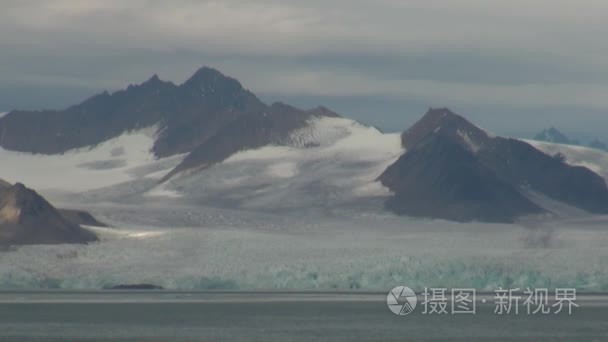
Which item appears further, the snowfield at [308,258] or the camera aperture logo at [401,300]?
the snowfield at [308,258]

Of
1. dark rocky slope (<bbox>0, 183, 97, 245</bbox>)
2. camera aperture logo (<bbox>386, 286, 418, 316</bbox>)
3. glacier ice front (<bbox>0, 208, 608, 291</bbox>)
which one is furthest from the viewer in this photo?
dark rocky slope (<bbox>0, 183, 97, 245</bbox>)

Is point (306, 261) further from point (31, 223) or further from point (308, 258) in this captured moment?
point (31, 223)

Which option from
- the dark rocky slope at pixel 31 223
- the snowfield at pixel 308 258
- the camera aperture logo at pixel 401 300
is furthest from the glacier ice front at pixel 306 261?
the dark rocky slope at pixel 31 223

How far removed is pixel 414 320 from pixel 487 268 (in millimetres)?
12364

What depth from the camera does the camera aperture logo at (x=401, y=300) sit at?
127 metres

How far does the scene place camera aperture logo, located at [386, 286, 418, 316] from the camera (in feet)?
415

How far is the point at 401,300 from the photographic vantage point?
136 metres

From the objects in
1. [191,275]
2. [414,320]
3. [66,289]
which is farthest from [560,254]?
[66,289]

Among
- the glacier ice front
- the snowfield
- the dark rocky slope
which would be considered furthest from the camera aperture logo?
the dark rocky slope

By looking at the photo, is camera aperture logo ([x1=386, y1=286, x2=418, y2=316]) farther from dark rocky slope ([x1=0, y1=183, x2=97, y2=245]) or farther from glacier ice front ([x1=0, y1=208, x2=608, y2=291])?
dark rocky slope ([x1=0, y1=183, x2=97, y2=245])

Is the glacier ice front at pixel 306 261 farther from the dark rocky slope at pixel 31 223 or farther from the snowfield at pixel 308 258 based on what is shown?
the dark rocky slope at pixel 31 223

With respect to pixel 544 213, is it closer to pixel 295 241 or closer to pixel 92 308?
pixel 295 241

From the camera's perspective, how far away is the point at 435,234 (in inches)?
6033

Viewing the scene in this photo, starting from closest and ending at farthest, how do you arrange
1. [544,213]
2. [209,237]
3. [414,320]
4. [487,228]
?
[414,320], [209,237], [487,228], [544,213]
